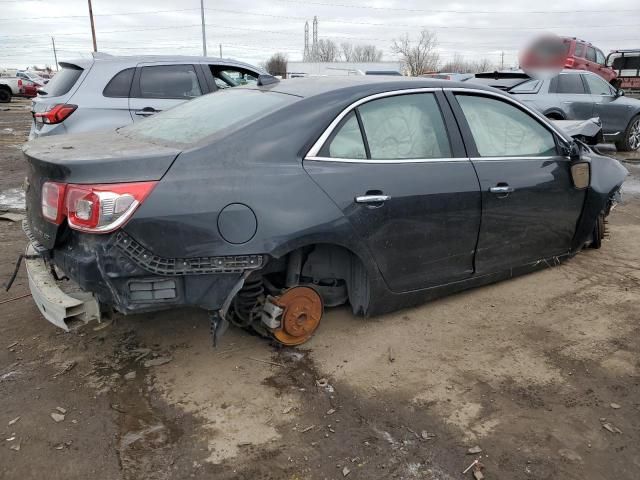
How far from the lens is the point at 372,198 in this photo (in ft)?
9.89

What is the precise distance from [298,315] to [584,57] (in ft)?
50.0

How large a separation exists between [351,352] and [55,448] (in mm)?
1613

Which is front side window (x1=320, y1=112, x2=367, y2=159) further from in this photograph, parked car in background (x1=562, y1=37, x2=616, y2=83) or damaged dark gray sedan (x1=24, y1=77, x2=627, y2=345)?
parked car in background (x1=562, y1=37, x2=616, y2=83)

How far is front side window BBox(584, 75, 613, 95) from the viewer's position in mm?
10617

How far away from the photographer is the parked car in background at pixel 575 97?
400 inches

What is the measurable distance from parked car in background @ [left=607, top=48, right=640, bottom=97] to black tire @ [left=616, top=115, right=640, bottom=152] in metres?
9.66

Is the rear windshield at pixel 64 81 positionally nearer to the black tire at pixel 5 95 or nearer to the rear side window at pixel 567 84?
the rear side window at pixel 567 84

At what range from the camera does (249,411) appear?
2645mm

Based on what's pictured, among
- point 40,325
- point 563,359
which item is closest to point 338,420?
point 563,359

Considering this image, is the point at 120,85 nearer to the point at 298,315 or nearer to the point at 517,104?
the point at 298,315

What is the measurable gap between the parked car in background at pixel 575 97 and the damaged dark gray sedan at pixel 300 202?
664 centimetres

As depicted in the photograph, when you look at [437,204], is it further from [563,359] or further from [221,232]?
[221,232]

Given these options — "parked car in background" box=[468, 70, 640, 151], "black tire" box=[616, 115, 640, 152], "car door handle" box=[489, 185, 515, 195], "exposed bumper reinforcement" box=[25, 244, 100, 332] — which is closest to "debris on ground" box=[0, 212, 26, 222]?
"exposed bumper reinforcement" box=[25, 244, 100, 332]

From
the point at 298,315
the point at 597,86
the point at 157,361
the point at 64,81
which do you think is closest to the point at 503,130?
the point at 298,315
